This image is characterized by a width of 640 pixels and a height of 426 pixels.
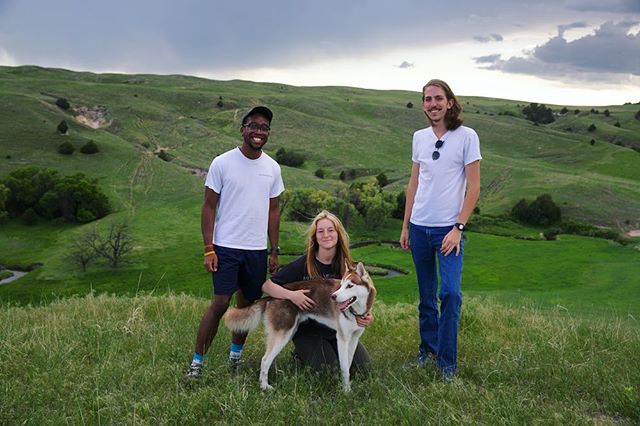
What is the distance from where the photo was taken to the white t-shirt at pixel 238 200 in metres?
6.39

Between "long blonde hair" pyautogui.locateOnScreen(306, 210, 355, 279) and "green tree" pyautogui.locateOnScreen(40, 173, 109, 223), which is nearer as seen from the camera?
"long blonde hair" pyautogui.locateOnScreen(306, 210, 355, 279)

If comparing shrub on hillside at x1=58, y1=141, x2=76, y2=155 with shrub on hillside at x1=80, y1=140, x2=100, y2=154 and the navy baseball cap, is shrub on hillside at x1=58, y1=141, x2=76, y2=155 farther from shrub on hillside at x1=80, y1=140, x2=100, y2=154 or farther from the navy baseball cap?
the navy baseball cap

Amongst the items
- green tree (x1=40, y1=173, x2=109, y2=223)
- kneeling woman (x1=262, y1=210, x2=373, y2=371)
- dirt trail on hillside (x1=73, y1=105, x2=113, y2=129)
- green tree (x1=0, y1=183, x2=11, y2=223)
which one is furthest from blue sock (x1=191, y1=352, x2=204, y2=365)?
dirt trail on hillside (x1=73, y1=105, x2=113, y2=129)

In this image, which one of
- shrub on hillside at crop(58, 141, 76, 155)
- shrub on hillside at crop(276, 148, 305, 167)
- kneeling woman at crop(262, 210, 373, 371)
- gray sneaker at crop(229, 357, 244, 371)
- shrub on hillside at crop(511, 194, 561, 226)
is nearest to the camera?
kneeling woman at crop(262, 210, 373, 371)

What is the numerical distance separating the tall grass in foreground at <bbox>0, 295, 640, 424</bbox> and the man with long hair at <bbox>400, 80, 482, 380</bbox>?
0.60 metres

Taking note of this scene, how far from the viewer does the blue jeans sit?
251 inches

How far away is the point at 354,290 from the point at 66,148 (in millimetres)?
71288

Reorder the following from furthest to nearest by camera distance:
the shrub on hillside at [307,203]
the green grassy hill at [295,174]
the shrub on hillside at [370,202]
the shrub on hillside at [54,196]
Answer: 1. the shrub on hillside at [370,202]
2. the shrub on hillside at [307,203]
3. the shrub on hillside at [54,196]
4. the green grassy hill at [295,174]

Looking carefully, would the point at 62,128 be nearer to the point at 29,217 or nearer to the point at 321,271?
the point at 29,217

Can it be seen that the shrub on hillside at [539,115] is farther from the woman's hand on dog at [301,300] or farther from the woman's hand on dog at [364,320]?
the woman's hand on dog at [301,300]

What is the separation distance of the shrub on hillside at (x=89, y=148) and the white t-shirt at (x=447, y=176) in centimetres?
7019

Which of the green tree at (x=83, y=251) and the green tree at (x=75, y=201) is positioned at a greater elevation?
the green tree at (x=75, y=201)

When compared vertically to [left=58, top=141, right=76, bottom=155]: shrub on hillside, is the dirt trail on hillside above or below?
above

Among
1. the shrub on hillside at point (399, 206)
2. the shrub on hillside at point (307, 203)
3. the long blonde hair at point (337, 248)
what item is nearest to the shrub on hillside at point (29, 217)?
the shrub on hillside at point (307, 203)
